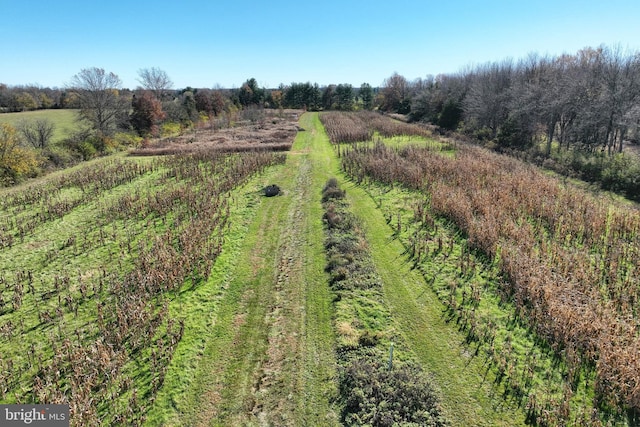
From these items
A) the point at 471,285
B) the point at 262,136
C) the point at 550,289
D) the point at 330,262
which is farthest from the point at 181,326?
the point at 262,136

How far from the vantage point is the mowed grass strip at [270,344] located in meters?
6.88

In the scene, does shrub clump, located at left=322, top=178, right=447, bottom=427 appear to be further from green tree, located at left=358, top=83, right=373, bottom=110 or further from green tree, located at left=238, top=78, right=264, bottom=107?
green tree, located at left=358, top=83, right=373, bottom=110

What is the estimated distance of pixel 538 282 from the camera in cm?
997

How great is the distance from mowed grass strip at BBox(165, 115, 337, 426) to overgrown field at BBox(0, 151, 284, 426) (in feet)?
3.63

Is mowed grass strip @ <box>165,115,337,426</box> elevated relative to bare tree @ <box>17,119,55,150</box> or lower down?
lower down

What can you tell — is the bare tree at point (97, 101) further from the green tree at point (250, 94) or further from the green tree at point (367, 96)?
the green tree at point (367, 96)

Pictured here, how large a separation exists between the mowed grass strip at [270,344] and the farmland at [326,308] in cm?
5

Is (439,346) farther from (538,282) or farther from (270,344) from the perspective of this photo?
(270,344)

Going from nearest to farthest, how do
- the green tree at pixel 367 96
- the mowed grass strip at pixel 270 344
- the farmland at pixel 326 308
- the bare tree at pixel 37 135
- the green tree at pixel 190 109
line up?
1. the mowed grass strip at pixel 270 344
2. the farmland at pixel 326 308
3. the bare tree at pixel 37 135
4. the green tree at pixel 190 109
5. the green tree at pixel 367 96

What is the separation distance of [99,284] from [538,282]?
547 inches

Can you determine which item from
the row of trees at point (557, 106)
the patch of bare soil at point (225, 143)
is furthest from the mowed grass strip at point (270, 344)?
the row of trees at point (557, 106)

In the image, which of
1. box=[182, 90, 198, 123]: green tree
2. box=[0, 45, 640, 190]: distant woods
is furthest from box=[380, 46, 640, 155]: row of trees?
box=[182, 90, 198, 123]: green tree

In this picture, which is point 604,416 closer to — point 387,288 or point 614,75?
point 387,288

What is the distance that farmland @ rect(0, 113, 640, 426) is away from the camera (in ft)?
23.0
